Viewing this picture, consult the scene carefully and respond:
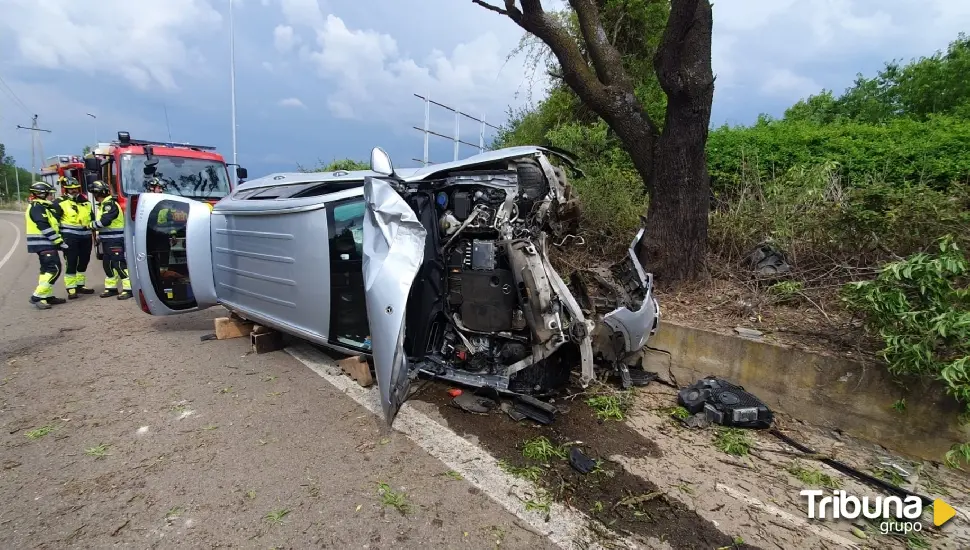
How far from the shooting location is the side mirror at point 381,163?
340 centimetres

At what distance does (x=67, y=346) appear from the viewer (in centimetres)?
477

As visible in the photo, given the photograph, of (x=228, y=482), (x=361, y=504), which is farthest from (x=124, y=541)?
(x=361, y=504)

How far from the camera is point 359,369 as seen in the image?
391 cm

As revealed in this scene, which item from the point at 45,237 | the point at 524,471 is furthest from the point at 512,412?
the point at 45,237

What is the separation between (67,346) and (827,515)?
6.51 metres

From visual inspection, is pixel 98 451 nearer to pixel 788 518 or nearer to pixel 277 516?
pixel 277 516

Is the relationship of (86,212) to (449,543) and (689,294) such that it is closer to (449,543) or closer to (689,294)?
(449,543)

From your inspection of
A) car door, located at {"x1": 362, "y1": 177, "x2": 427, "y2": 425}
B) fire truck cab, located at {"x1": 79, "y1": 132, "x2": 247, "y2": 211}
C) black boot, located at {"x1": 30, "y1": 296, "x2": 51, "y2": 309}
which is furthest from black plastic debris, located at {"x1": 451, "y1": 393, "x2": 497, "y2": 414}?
fire truck cab, located at {"x1": 79, "y1": 132, "x2": 247, "y2": 211}

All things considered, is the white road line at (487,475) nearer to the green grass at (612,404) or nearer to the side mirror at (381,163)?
the green grass at (612,404)

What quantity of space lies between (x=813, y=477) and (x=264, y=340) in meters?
4.58

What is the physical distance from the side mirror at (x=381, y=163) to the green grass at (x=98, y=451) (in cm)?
245

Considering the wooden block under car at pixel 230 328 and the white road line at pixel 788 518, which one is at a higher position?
the wooden block under car at pixel 230 328

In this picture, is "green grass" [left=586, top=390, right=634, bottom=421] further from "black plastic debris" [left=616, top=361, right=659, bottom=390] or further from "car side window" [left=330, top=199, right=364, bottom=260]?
"car side window" [left=330, top=199, right=364, bottom=260]

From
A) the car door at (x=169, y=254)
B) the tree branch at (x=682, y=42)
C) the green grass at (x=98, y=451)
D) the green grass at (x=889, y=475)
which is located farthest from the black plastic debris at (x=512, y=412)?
the car door at (x=169, y=254)
